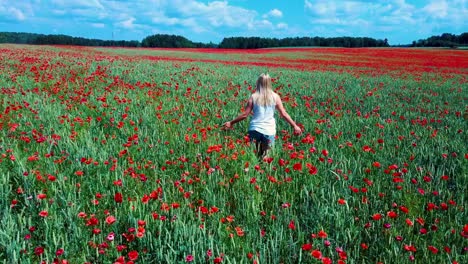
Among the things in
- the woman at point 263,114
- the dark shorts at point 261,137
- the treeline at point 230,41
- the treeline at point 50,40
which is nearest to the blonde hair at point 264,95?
the woman at point 263,114

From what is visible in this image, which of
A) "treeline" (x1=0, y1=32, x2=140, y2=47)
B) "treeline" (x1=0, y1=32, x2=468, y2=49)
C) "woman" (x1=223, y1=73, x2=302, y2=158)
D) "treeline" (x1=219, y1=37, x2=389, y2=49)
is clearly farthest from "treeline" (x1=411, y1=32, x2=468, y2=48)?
"woman" (x1=223, y1=73, x2=302, y2=158)

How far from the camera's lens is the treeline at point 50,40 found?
311 ft

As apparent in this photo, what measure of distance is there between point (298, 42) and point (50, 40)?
2528 inches

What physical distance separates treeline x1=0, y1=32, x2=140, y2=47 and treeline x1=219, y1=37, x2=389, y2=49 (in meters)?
25.5

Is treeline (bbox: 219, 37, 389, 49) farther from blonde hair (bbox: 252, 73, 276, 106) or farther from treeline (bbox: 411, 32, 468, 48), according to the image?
blonde hair (bbox: 252, 73, 276, 106)

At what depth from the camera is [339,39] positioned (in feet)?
349

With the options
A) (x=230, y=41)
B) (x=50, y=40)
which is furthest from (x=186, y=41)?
(x=50, y=40)

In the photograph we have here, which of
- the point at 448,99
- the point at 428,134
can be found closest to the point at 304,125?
the point at 428,134

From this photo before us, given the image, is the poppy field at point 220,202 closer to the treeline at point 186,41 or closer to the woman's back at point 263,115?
the woman's back at point 263,115

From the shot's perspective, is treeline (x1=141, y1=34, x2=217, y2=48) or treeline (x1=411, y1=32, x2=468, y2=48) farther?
treeline (x1=141, y1=34, x2=217, y2=48)

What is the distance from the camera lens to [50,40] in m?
94.9

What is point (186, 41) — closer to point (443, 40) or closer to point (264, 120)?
point (443, 40)

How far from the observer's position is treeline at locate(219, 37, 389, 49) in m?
101

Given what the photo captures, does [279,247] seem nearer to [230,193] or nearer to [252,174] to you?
[230,193]
